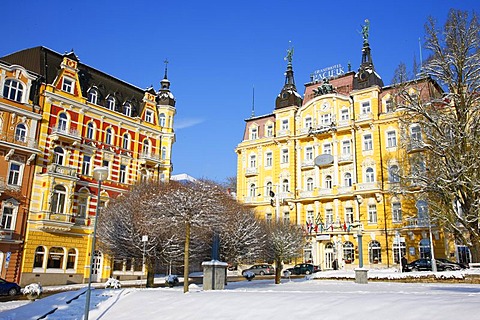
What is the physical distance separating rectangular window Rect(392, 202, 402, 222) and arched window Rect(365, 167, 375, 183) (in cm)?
365

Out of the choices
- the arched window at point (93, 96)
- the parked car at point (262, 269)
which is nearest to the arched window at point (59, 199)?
the arched window at point (93, 96)

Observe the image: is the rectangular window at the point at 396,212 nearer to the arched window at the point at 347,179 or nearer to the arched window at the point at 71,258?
the arched window at the point at 347,179

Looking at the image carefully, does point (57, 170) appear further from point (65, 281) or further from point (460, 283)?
point (460, 283)

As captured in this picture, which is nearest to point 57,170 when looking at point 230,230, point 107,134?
point 107,134

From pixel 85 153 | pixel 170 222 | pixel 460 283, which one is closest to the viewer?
pixel 170 222

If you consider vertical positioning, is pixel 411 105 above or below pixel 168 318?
above

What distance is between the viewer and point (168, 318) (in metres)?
12.2

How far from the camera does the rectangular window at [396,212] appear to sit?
4259 centimetres

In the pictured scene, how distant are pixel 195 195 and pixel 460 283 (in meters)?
14.8

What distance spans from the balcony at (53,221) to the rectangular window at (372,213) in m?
28.4

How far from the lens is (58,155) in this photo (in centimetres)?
3419

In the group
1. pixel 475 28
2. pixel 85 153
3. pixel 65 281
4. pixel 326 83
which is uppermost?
pixel 326 83

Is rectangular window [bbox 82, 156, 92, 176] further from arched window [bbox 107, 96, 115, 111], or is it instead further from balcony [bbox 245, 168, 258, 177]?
balcony [bbox 245, 168, 258, 177]

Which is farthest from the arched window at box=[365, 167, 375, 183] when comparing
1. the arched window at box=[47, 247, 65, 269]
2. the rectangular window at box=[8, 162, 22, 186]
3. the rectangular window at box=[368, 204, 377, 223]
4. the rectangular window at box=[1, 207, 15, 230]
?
the rectangular window at box=[1, 207, 15, 230]
